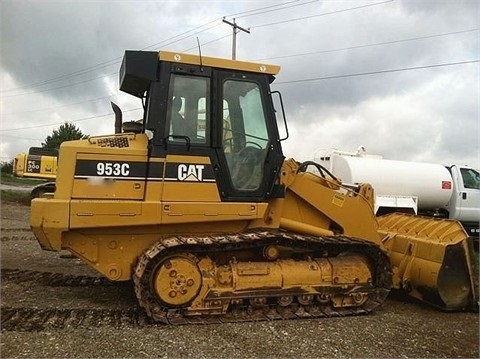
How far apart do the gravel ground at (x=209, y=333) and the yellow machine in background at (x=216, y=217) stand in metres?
0.32

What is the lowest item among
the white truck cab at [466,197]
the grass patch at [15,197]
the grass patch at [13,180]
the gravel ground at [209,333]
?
the gravel ground at [209,333]

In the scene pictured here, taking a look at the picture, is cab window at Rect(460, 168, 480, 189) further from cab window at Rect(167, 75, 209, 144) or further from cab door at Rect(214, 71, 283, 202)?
cab window at Rect(167, 75, 209, 144)

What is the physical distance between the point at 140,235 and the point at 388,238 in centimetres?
382

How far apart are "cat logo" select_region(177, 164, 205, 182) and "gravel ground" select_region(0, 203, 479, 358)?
1720 millimetres

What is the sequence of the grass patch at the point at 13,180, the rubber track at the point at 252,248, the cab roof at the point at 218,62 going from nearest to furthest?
the rubber track at the point at 252,248, the cab roof at the point at 218,62, the grass patch at the point at 13,180

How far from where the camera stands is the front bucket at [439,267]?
6.60 metres

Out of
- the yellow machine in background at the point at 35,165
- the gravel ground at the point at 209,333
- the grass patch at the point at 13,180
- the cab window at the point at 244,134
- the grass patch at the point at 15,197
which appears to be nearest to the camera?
the gravel ground at the point at 209,333

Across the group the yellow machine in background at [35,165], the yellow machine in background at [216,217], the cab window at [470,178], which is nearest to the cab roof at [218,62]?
the yellow machine in background at [216,217]

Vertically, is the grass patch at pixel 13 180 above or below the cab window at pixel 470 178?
below

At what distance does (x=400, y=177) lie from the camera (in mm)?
13430

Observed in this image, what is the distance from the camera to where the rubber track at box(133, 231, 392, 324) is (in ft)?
18.3

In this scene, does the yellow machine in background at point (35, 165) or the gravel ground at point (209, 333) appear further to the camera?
the yellow machine in background at point (35, 165)

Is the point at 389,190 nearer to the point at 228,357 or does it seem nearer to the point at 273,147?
the point at 273,147

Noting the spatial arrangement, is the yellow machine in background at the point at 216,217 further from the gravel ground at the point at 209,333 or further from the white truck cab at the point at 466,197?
the white truck cab at the point at 466,197
